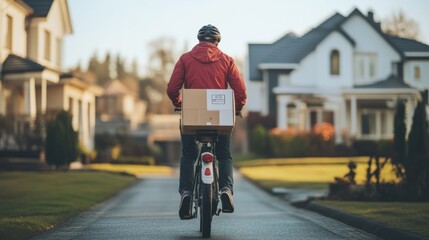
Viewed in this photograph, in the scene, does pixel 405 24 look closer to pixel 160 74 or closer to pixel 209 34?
pixel 209 34

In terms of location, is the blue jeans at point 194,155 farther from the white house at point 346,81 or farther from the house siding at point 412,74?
the white house at point 346,81

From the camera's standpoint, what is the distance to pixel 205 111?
8.29 metres

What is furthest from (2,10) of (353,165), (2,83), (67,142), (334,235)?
(334,235)

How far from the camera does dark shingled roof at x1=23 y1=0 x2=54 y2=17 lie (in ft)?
105

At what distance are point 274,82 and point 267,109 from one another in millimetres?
2049

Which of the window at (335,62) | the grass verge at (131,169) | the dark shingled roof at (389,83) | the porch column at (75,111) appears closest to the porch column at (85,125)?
the porch column at (75,111)

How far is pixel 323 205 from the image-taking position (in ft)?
40.0

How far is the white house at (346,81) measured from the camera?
1635 inches

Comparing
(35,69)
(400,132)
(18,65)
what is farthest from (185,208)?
(18,65)

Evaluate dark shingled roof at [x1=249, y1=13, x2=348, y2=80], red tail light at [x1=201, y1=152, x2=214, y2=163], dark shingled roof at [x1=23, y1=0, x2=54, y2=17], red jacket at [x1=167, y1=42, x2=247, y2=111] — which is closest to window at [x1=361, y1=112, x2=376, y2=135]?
dark shingled roof at [x1=249, y1=13, x2=348, y2=80]

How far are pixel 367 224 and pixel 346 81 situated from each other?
3397cm

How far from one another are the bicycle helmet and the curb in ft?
9.75

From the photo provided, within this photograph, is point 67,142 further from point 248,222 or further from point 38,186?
point 248,222

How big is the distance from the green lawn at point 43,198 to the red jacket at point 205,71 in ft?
9.02
